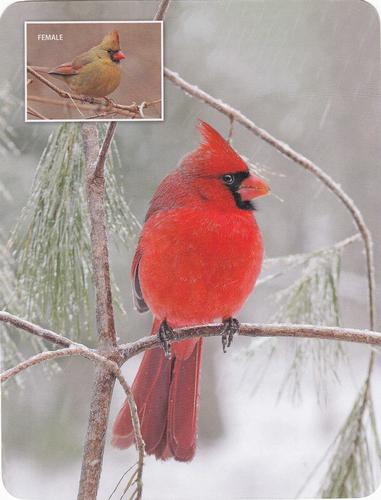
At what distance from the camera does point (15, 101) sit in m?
1.85

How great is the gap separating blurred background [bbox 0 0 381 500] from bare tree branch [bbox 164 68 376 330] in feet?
0.05

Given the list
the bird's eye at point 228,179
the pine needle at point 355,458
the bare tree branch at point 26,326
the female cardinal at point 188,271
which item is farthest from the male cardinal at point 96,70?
the pine needle at point 355,458

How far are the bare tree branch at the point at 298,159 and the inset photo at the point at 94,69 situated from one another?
0.08 meters

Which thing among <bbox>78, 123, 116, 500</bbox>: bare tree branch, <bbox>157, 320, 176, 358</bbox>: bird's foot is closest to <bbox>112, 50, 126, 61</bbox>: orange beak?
<bbox>78, 123, 116, 500</bbox>: bare tree branch

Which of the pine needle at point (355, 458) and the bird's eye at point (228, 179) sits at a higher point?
the bird's eye at point (228, 179)

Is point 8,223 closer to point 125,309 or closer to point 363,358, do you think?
point 125,309

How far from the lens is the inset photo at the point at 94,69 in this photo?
1.81 m

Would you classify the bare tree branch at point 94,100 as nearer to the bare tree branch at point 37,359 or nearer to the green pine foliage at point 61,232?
the green pine foliage at point 61,232

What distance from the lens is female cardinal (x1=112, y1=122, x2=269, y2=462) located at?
67.6 inches

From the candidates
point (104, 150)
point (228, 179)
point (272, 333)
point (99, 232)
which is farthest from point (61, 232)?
point (272, 333)

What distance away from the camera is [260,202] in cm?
185

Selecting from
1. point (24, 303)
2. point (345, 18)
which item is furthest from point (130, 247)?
point (345, 18)

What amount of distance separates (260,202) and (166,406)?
58 cm

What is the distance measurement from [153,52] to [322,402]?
3.29 feet
